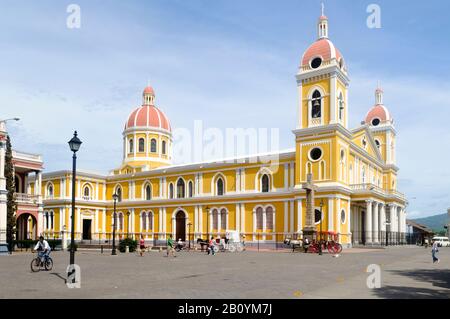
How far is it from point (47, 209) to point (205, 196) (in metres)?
23.8

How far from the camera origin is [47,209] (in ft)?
215

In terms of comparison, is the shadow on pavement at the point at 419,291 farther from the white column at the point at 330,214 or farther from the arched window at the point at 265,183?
the arched window at the point at 265,183

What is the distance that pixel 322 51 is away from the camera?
4662cm

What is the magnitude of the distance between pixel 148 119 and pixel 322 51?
3054cm

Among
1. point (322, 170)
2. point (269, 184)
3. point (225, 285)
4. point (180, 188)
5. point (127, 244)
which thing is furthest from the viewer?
point (180, 188)

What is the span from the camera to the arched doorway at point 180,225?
58781 mm

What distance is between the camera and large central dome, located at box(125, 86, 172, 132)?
68688mm

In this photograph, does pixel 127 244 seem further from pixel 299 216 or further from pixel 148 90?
pixel 148 90

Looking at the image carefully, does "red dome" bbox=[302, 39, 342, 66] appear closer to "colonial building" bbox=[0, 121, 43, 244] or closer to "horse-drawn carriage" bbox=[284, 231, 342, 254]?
"horse-drawn carriage" bbox=[284, 231, 342, 254]

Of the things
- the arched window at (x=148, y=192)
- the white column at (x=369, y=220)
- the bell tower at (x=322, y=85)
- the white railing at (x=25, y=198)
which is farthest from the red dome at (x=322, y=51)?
the white railing at (x=25, y=198)

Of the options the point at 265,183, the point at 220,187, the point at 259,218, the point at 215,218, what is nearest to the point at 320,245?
the point at 259,218

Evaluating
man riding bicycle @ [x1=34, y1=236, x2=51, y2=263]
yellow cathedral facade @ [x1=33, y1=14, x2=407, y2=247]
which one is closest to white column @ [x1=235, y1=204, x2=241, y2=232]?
yellow cathedral facade @ [x1=33, y1=14, x2=407, y2=247]

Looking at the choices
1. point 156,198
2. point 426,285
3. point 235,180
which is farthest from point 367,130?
point 426,285
